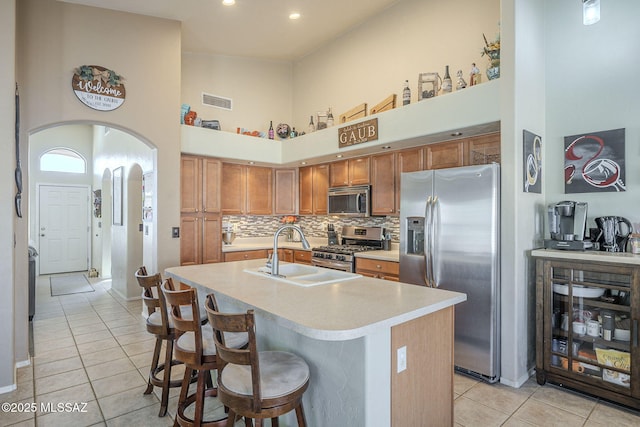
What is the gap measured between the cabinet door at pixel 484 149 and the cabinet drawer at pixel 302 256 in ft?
8.51

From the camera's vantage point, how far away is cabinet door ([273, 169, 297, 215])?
5801 millimetres

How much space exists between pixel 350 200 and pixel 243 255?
5.89 feet

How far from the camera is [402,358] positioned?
67.2 inches

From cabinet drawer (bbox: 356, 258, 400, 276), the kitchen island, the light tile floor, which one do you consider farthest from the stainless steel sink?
cabinet drawer (bbox: 356, 258, 400, 276)

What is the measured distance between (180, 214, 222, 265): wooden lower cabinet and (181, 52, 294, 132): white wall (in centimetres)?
160

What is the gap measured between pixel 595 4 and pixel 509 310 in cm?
235

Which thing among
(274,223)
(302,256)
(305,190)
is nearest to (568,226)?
(302,256)

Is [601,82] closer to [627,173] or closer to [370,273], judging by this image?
[627,173]

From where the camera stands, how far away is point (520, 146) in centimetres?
289

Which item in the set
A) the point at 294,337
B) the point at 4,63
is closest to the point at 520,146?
the point at 294,337

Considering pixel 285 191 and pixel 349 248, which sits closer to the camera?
pixel 349 248

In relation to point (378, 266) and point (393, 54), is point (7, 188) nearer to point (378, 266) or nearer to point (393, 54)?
point (378, 266)

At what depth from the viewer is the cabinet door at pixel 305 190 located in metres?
5.59

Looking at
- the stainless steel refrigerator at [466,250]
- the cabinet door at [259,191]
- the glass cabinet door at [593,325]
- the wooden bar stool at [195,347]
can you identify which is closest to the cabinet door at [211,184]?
the cabinet door at [259,191]
